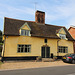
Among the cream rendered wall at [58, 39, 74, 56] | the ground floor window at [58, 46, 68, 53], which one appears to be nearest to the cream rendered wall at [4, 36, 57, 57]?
the ground floor window at [58, 46, 68, 53]

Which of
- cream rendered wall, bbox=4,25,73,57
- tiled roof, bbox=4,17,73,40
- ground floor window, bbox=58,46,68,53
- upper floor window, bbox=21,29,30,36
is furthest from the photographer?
ground floor window, bbox=58,46,68,53

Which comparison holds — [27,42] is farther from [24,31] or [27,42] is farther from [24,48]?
[24,31]

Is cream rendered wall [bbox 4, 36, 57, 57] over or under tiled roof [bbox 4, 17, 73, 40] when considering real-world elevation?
under

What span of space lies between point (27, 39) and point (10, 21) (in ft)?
17.2

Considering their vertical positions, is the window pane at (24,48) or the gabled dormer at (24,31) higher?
the gabled dormer at (24,31)

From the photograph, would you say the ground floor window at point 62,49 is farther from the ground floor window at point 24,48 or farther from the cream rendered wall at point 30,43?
the ground floor window at point 24,48

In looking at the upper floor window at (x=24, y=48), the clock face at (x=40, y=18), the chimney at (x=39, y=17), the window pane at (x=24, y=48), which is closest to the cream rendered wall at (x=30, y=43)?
the upper floor window at (x=24, y=48)

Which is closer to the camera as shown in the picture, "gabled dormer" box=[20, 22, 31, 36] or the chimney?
"gabled dormer" box=[20, 22, 31, 36]

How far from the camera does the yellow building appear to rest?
1427 centimetres

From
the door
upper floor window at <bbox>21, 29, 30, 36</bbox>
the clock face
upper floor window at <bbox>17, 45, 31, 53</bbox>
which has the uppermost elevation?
the clock face

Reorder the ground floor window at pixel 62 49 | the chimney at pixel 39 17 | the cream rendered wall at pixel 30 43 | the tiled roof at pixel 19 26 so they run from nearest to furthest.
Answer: the cream rendered wall at pixel 30 43
the tiled roof at pixel 19 26
the ground floor window at pixel 62 49
the chimney at pixel 39 17

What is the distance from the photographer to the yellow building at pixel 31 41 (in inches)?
562

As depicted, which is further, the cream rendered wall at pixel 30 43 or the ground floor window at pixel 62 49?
the ground floor window at pixel 62 49

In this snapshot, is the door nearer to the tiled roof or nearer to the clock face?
the tiled roof
